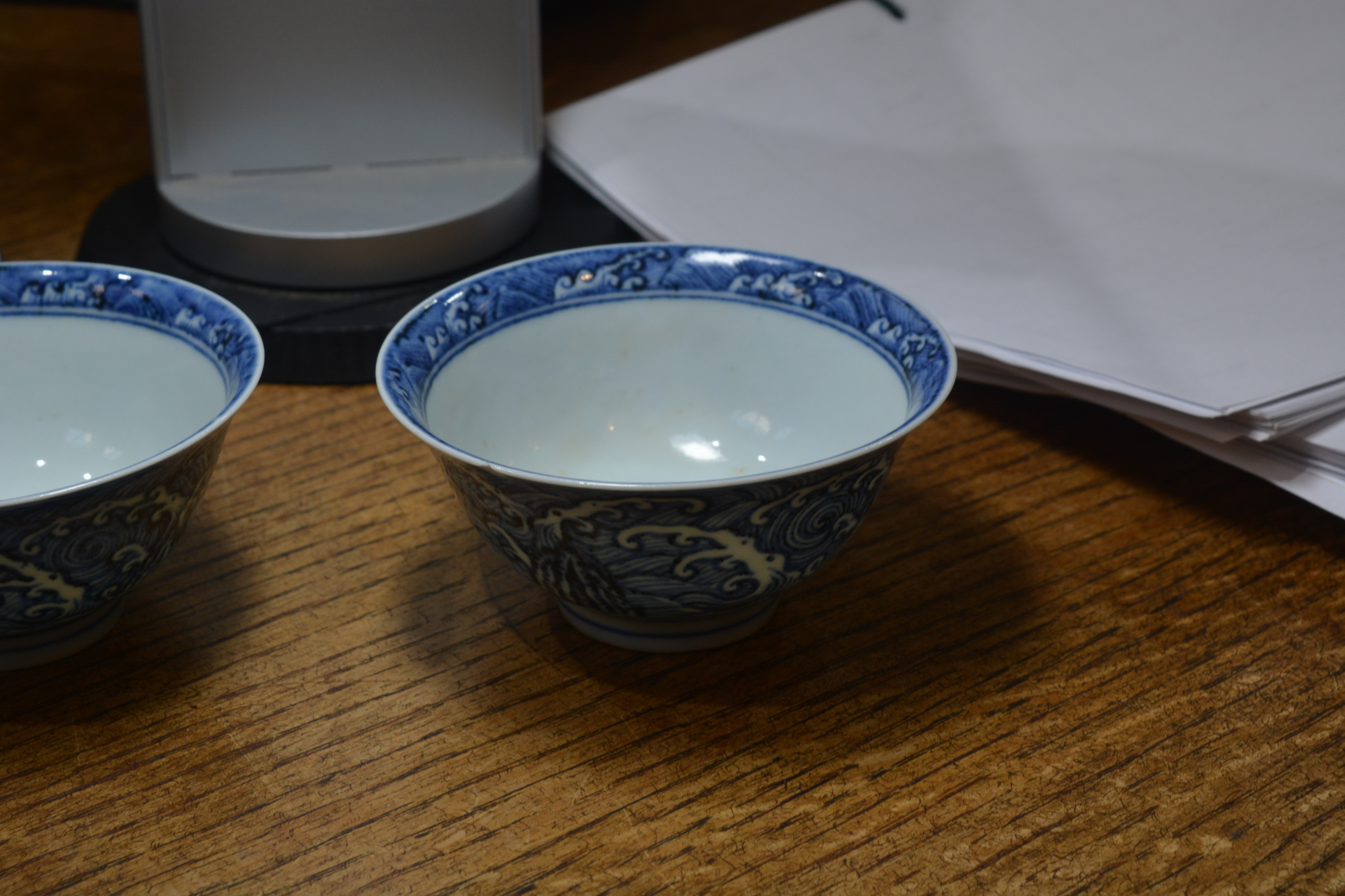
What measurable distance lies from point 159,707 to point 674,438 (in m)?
0.18

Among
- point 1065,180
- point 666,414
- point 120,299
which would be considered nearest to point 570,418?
point 666,414

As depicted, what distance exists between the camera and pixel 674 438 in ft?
1.40

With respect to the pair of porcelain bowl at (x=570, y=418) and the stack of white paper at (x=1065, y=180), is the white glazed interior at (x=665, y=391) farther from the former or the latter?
the stack of white paper at (x=1065, y=180)

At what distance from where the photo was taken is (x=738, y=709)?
35cm

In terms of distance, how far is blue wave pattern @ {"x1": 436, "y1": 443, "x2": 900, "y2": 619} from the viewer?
30 centimetres

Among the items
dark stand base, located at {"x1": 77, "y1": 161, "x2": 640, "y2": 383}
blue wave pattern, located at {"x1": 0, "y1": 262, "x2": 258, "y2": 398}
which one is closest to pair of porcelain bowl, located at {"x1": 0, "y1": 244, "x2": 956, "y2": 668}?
blue wave pattern, located at {"x1": 0, "y1": 262, "x2": 258, "y2": 398}

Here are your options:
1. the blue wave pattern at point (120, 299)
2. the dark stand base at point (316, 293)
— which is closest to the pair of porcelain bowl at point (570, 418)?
the blue wave pattern at point (120, 299)

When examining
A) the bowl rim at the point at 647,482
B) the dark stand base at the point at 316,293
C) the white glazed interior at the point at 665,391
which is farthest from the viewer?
the dark stand base at the point at 316,293

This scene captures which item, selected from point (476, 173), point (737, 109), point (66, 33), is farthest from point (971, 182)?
point (66, 33)

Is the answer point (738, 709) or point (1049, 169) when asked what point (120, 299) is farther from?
point (1049, 169)

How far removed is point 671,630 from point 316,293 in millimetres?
253

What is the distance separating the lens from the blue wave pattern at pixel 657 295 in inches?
13.9

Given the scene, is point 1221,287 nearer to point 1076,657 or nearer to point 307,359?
point 1076,657

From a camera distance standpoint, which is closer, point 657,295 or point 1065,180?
point 657,295
